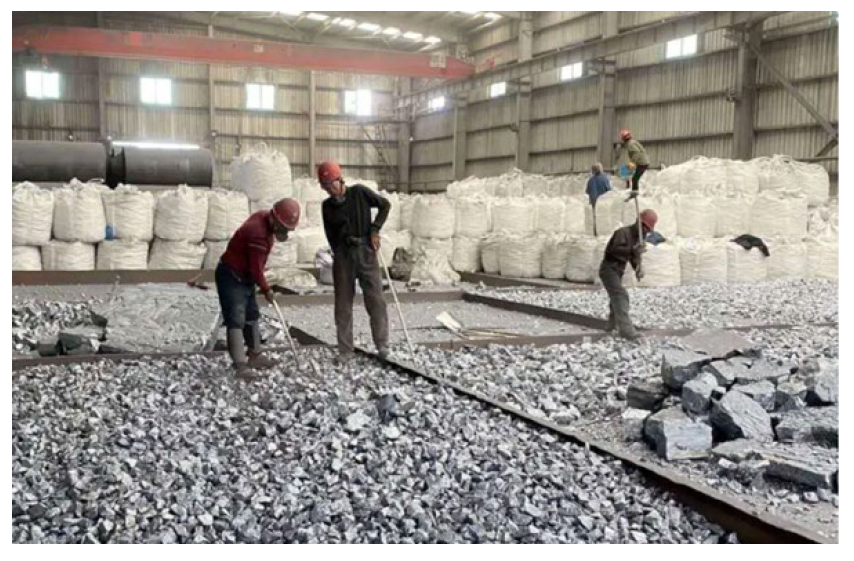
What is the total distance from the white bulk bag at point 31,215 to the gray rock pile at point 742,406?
30.0ft

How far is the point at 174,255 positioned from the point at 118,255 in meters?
0.79

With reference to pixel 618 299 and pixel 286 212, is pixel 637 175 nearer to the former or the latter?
pixel 618 299

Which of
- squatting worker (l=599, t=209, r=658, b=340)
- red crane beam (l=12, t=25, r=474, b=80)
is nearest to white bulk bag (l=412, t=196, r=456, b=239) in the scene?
squatting worker (l=599, t=209, r=658, b=340)

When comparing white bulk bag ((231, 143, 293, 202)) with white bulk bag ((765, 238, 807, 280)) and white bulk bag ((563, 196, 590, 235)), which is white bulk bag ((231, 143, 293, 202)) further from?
white bulk bag ((765, 238, 807, 280))

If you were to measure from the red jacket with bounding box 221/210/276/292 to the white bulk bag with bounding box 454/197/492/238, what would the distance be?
29.1 feet

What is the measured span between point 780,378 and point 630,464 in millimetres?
1686

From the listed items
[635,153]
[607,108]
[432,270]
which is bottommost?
[432,270]

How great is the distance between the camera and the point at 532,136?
25.2 metres

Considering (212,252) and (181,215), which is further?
(212,252)

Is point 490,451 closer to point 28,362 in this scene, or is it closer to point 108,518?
point 108,518

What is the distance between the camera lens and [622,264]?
7.65 meters

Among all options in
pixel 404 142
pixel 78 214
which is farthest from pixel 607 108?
pixel 78 214

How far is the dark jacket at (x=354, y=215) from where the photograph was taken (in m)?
6.26

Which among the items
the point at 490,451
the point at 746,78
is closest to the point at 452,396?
the point at 490,451
